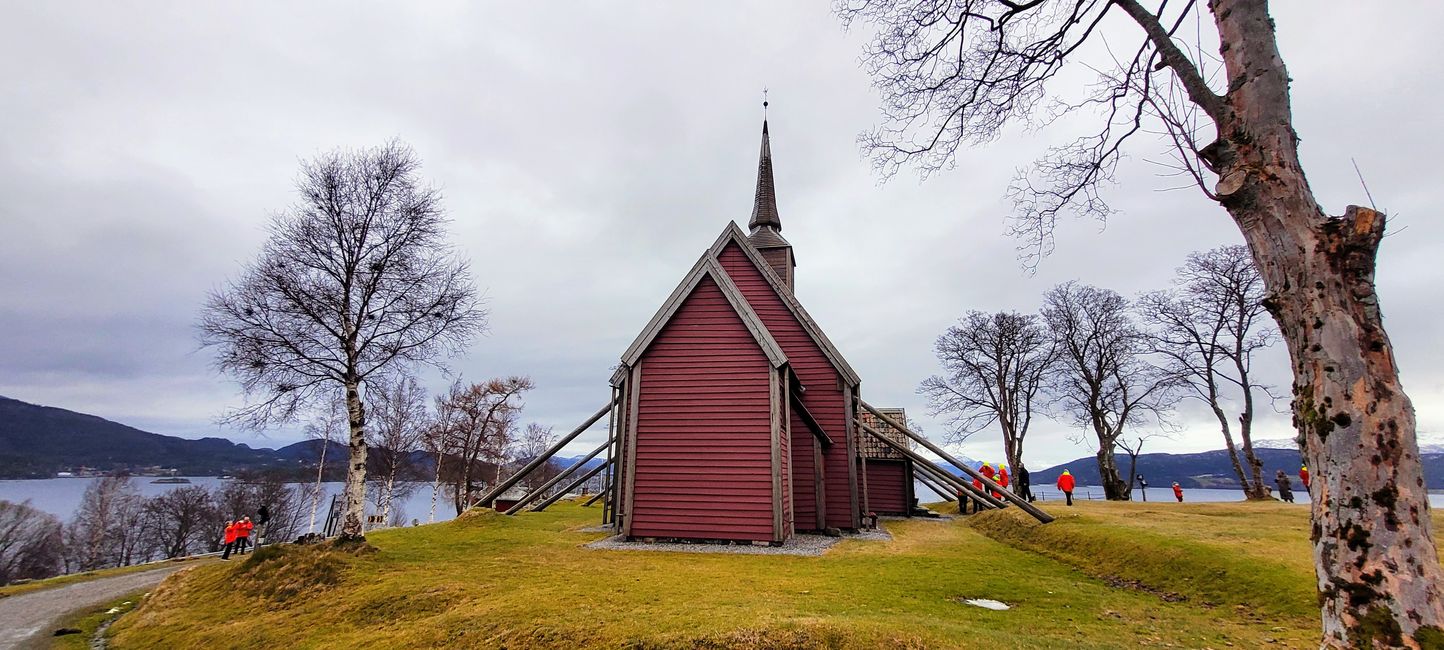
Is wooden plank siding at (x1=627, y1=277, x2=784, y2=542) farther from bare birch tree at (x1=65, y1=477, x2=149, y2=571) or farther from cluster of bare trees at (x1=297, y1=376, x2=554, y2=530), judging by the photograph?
bare birch tree at (x1=65, y1=477, x2=149, y2=571)

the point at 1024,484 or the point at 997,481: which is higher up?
the point at 997,481

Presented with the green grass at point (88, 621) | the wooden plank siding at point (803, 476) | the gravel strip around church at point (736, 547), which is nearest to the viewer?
the green grass at point (88, 621)

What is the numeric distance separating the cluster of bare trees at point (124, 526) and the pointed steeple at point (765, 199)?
152 ft

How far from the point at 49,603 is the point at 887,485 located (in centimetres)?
2433

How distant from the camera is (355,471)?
1391 centimetres

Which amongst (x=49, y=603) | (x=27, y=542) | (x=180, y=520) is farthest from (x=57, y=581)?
(x=27, y=542)

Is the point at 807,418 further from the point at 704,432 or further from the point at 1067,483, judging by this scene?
the point at 1067,483

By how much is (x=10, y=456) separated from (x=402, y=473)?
716 ft

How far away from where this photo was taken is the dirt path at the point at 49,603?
9992 millimetres

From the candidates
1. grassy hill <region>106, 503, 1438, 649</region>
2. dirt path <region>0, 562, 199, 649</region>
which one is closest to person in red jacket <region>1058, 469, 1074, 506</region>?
grassy hill <region>106, 503, 1438, 649</region>

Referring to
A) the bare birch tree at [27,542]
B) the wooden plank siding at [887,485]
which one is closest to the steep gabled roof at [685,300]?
the wooden plank siding at [887,485]

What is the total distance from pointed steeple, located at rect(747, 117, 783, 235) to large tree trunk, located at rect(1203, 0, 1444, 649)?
20.3m

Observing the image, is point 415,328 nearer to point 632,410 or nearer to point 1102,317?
point 632,410

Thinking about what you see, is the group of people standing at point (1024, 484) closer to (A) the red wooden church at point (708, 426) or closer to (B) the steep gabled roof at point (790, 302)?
(B) the steep gabled roof at point (790, 302)
